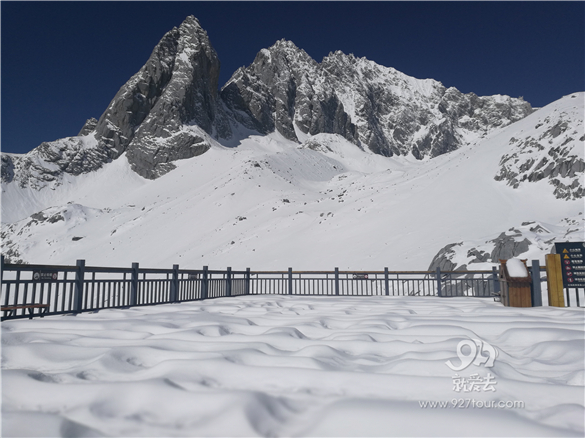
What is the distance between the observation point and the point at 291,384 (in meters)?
3.36

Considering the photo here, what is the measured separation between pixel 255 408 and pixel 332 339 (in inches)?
107

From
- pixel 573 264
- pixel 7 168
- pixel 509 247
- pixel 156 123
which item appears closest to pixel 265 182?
pixel 509 247

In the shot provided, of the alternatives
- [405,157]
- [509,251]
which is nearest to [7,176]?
[509,251]

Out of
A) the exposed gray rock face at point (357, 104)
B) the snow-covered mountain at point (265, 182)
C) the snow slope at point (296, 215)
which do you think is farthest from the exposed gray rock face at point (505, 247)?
the exposed gray rock face at point (357, 104)

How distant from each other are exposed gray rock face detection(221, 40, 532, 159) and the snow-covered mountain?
2.31 ft

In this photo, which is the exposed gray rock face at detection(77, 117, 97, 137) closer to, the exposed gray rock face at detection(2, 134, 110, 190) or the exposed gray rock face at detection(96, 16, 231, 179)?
the exposed gray rock face at detection(96, 16, 231, 179)

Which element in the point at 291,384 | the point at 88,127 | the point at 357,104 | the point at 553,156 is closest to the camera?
the point at 291,384

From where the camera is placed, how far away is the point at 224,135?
9012 cm

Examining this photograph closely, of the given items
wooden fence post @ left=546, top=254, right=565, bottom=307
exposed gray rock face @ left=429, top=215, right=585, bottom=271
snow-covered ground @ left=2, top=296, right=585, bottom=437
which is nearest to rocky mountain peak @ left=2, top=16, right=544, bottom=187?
exposed gray rock face @ left=429, top=215, right=585, bottom=271

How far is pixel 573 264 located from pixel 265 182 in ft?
144

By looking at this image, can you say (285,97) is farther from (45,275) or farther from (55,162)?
(45,275)

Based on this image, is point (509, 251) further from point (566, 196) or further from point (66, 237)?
point (66, 237)

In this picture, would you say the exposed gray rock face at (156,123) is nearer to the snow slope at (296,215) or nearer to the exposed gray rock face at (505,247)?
the snow slope at (296,215)

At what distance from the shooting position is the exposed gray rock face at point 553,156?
28.1 meters
